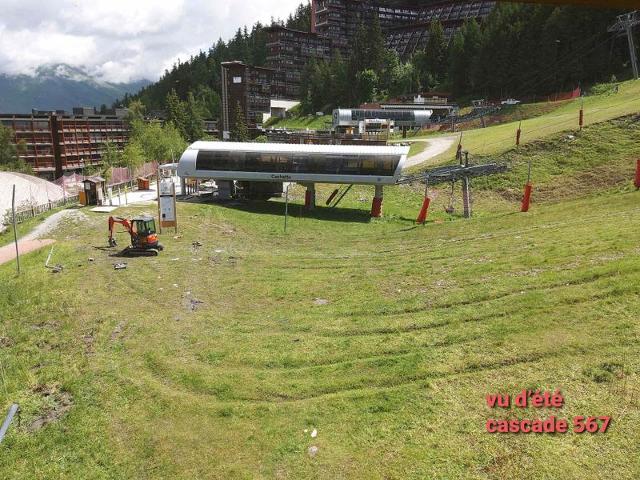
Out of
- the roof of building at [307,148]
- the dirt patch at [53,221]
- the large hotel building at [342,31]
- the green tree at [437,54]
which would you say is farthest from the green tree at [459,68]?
the dirt patch at [53,221]

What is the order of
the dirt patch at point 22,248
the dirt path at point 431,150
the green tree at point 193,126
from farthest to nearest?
the green tree at point 193,126 → the dirt path at point 431,150 → the dirt patch at point 22,248

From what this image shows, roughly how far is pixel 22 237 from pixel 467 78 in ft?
331

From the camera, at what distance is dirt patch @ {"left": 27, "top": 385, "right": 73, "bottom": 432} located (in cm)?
1302

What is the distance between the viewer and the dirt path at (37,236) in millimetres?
29634

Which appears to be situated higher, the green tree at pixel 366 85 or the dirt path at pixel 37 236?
the green tree at pixel 366 85

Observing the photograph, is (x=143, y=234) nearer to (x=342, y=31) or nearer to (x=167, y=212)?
(x=167, y=212)

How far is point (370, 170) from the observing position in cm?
3925

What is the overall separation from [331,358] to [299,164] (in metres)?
27.2

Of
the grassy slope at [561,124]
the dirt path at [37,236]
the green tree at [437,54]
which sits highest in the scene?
the green tree at [437,54]

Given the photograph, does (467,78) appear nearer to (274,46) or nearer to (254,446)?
(274,46)

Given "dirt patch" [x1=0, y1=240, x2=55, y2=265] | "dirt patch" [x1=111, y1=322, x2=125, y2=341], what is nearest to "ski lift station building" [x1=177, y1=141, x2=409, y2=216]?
"dirt patch" [x1=0, y1=240, x2=55, y2=265]

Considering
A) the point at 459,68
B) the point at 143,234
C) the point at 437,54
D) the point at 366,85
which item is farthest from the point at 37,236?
the point at 437,54

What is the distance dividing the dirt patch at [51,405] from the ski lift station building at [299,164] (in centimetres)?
2778
